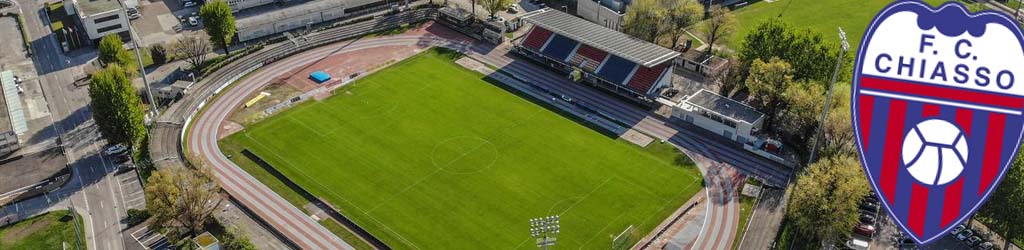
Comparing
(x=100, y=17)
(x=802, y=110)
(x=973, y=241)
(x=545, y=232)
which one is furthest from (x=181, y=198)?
(x=973, y=241)

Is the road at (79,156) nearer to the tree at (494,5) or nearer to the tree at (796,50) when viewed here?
the tree at (494,5)

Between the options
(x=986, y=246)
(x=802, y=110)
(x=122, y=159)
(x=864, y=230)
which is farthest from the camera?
(x=122, y=159)

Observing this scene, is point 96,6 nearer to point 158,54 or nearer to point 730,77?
point 158,54

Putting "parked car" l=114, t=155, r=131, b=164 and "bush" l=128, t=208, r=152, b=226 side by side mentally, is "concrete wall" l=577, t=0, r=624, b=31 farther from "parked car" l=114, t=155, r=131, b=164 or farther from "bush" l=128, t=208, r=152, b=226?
"bush" l=128, t=208, r=152, b=226

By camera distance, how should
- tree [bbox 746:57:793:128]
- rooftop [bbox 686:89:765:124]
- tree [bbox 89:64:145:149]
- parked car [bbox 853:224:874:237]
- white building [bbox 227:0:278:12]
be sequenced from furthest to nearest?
white building [bbox 227:0:278:12] < rooftop [bbox 686:89:765:124] < tree [bbox 746:57:793:128] < tree [bbox 89:64:145:149] < parked car [bbox 853:224:874:237]

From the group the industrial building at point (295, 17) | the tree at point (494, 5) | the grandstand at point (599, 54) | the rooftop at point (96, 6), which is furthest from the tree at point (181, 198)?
the tree at point (494, 5)

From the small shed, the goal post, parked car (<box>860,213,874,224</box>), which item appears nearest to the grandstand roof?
the goal post

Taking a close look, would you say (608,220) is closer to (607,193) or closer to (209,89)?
(607,193)
